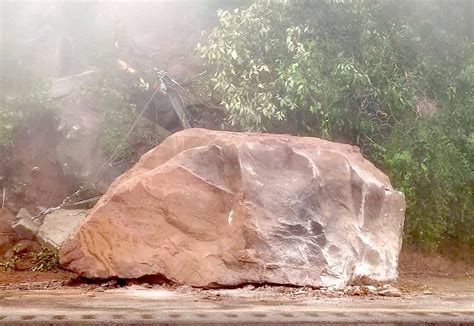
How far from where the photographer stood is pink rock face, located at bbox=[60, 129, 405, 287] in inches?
263

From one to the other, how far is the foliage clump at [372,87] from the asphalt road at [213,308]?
11.9 ft

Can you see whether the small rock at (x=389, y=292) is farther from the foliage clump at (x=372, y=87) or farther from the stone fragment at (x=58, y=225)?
Answer: the stone fragment at (x=58, y=225)

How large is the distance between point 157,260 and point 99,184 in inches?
152

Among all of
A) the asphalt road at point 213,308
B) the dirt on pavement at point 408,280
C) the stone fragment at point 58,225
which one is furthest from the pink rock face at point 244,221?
the stone fragment at point 58,225

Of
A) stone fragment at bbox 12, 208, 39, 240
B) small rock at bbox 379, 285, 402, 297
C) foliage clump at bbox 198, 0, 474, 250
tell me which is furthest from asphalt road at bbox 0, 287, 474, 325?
foliage clump at bbox 198, 0, 474, 250

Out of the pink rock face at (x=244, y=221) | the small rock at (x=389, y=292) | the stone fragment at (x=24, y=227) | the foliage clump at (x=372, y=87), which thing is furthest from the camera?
the foliage clump at (x=372, y=87)

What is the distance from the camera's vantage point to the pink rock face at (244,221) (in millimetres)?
6672

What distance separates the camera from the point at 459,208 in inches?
398

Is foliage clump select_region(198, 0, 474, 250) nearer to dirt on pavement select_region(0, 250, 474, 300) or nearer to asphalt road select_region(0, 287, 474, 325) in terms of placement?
dirt on pavement select_region(0, 250, 474, 300)

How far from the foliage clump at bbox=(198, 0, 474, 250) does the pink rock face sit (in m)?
2.29

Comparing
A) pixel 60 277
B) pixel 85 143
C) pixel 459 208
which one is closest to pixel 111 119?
pixel 85 143

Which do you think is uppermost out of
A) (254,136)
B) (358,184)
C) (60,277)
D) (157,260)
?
(254,136)

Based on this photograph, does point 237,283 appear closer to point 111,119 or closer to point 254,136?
point 254,136

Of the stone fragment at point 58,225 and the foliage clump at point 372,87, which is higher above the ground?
the foliage clump at point 372,87
